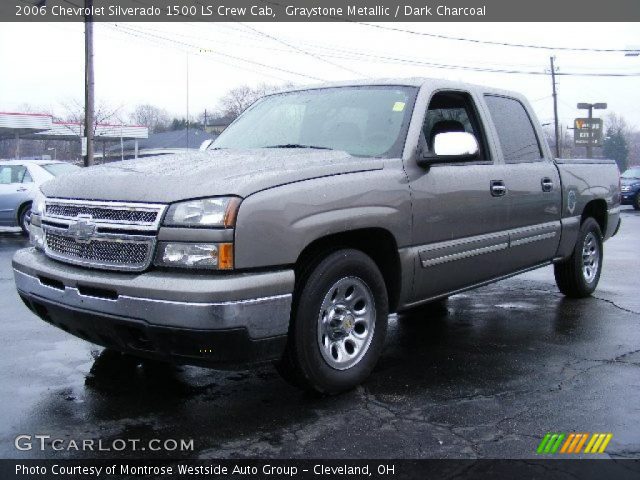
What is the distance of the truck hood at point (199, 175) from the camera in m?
3.45

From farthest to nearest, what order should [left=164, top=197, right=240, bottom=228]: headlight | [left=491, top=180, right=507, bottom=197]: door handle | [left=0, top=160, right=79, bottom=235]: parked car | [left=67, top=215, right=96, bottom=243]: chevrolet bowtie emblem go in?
[left=0, top=160, right=79, bottom=235]: parked car, [left=491, top=180, right=507, bottom=197]: door handle, [left=67, top=215, right=96, bottom=243]: chevrolet bowtie emblem, [left=164, top=197, right=240, bottom=228]: headlight

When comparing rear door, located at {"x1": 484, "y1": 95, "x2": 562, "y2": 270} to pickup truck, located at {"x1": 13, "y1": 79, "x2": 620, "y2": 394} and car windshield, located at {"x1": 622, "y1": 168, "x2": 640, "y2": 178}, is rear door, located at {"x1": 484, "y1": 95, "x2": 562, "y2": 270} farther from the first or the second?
car windshield, located at {"x1": 622, "y1": 168, "x2": 640, "y2": 178}

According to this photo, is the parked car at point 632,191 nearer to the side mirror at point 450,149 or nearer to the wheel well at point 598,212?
the wheel well at point 598,212

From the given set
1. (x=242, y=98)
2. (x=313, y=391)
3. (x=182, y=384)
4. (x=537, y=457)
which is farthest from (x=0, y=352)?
(x=242, y=98)

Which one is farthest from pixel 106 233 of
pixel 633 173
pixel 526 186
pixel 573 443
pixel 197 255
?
pixel 633 173

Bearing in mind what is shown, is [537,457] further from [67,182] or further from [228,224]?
[67,182]

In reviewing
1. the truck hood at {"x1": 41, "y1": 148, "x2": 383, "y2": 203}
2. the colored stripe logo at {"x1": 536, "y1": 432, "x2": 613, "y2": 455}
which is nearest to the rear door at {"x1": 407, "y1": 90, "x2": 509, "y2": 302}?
the truck hood at {"x1": 41, "y1": 148, "x2": 383, "y2": 203}

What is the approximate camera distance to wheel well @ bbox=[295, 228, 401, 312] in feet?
12.5

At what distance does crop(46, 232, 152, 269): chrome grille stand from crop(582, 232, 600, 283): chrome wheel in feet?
15.9

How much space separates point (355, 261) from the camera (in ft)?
12.9

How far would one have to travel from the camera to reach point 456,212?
4.66 m

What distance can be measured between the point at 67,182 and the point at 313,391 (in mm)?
1874

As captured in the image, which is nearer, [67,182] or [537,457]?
[537,457]

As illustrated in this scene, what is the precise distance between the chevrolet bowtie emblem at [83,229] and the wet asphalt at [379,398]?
949 millimetres
